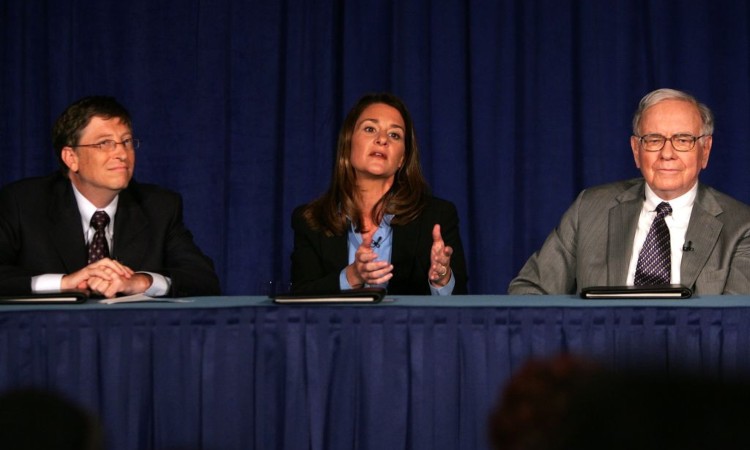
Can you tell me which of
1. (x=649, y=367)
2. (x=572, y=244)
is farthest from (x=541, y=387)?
(x=572, y=244)

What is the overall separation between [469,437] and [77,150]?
5.54 feet

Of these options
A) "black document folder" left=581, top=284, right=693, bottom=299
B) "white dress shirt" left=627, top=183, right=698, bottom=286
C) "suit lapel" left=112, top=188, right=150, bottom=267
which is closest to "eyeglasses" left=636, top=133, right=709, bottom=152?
"white dress shirt" left=627, top=183, right=698, bottom=286

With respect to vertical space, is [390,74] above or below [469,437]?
above

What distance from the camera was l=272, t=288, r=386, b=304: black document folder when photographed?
2213 mm

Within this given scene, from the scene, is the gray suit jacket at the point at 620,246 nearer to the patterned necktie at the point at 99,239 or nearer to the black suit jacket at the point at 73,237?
the black suit jacket at the point at 73,237

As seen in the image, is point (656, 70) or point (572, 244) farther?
point (656, 70)

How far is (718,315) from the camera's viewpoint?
2096mm

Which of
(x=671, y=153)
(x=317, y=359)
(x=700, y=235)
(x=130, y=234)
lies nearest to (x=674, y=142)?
(x=671, y=153)

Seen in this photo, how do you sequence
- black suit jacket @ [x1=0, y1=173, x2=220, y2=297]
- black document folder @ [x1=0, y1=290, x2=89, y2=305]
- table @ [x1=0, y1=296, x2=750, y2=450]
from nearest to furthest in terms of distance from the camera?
1. table @ [x1=0, y1=296, x2=750, y2=450]
2. black document folder @ [x1=0, y1=290, x2=89, y2=305]
3. black suit jacket @ [x1=0, y1=173, x2=220, y2=297]

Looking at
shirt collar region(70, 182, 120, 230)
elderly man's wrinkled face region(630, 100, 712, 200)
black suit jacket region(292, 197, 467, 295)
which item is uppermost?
elderly man's wrinkled face region(630, 100, 712, 200)

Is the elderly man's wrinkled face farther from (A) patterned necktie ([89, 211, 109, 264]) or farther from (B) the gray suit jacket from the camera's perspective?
(A) patterned necktie ([89, 211, 109, 264])

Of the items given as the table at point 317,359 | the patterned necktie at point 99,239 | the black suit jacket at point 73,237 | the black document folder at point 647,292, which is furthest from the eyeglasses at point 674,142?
the patterned necktie at point 99,239

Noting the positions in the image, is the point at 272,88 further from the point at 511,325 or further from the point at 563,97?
the point at 511,325

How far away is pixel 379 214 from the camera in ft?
10.9
